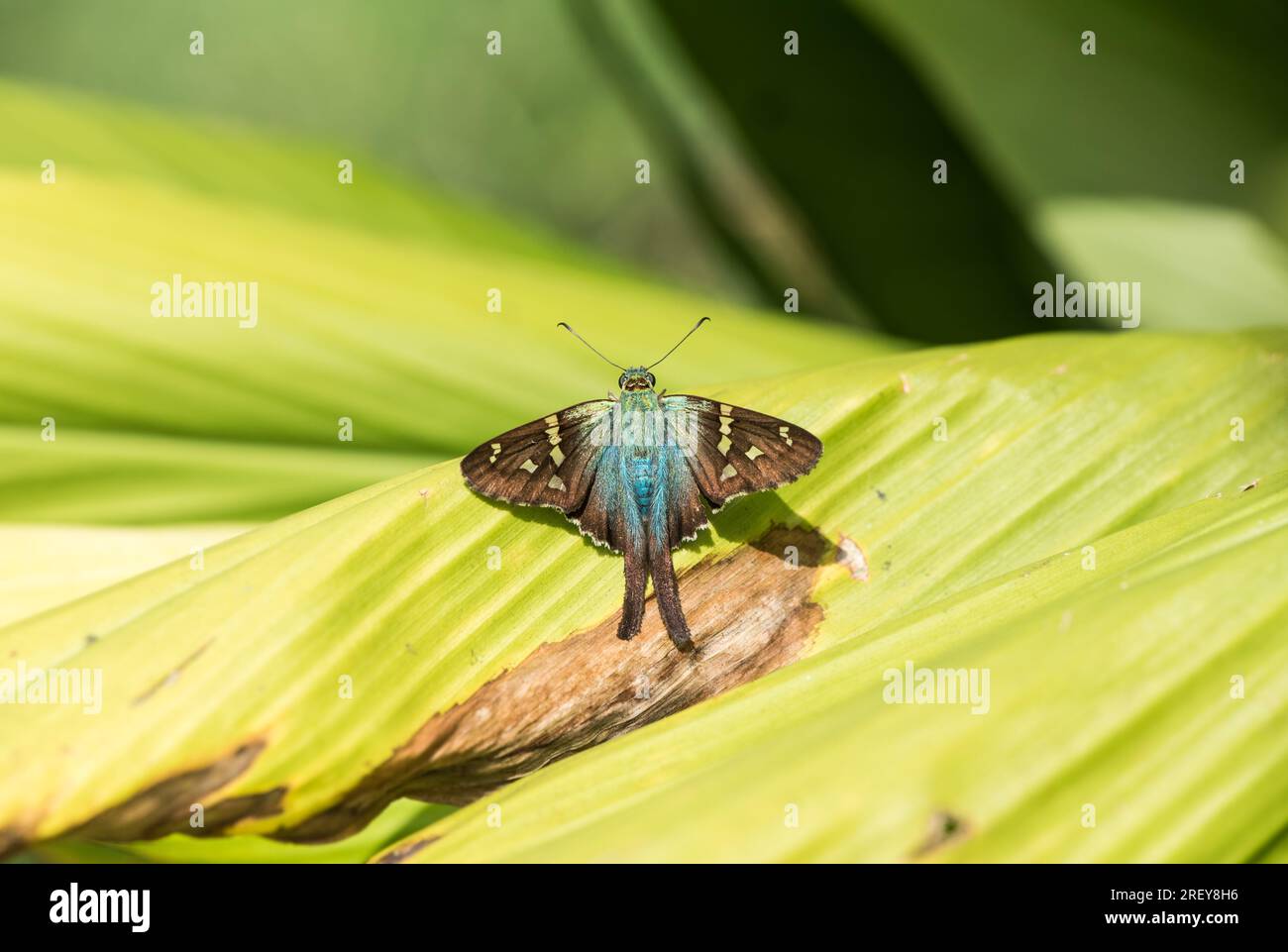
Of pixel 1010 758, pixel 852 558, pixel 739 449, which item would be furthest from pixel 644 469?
pixel 1010 758

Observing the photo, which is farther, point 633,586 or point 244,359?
point 244,359

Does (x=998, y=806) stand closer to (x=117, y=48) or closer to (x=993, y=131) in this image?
(x=993, y=131)

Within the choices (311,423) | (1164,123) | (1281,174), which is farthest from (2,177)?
(1281,174)

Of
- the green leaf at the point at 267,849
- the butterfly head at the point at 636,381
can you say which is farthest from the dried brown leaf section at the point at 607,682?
the green leaf at the point at 267,849

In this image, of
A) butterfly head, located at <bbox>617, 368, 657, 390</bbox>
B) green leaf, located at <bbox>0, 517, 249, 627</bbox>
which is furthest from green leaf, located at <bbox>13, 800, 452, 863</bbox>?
butterfly head, located at <bbox>617, 368, 657, 390</bbox>

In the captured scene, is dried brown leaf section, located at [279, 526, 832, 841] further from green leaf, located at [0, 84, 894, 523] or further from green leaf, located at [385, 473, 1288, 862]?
green leaf, located at [0, 84, 894, 523]

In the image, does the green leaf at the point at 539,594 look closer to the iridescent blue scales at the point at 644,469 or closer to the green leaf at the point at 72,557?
the iridescent blue scales at the point at 644,469

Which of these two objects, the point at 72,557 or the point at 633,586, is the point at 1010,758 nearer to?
the point at 633,586
